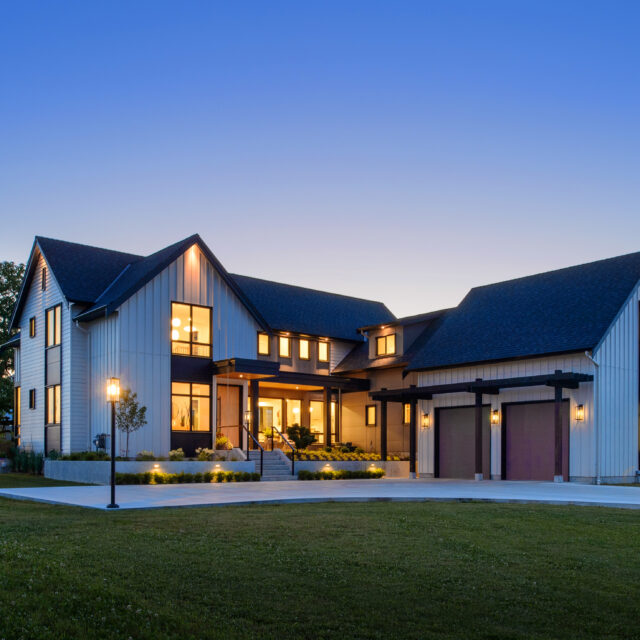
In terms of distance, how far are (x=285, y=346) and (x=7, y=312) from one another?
19862 mm

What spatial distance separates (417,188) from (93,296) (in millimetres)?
13065

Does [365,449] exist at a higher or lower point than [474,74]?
lower

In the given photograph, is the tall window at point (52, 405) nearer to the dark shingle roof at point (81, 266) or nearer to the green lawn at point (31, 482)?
the green lawn at point (31, 482)

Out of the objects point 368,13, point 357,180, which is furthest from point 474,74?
point 357,180

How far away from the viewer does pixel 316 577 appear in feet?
24.2

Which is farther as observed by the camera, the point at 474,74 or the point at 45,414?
the point at 45,414

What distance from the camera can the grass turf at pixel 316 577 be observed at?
5.72m

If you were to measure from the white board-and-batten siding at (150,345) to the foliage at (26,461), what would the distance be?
9.62ft

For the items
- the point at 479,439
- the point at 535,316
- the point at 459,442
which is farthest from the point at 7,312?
the point at 535,316

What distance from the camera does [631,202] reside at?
26781 mm

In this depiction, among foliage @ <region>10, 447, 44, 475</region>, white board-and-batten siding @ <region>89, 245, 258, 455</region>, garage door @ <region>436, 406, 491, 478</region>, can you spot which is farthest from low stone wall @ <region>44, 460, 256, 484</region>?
garage door @ <region>436, 406, 491, 478</region>

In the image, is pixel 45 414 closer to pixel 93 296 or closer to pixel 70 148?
pixel 93 296

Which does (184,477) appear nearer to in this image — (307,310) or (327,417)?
(327,417)

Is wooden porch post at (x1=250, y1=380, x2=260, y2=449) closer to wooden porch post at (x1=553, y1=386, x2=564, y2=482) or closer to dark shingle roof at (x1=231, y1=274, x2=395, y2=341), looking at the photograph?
dark shingle roof at (x1=231, y1=274, x2=395, y2=341)
